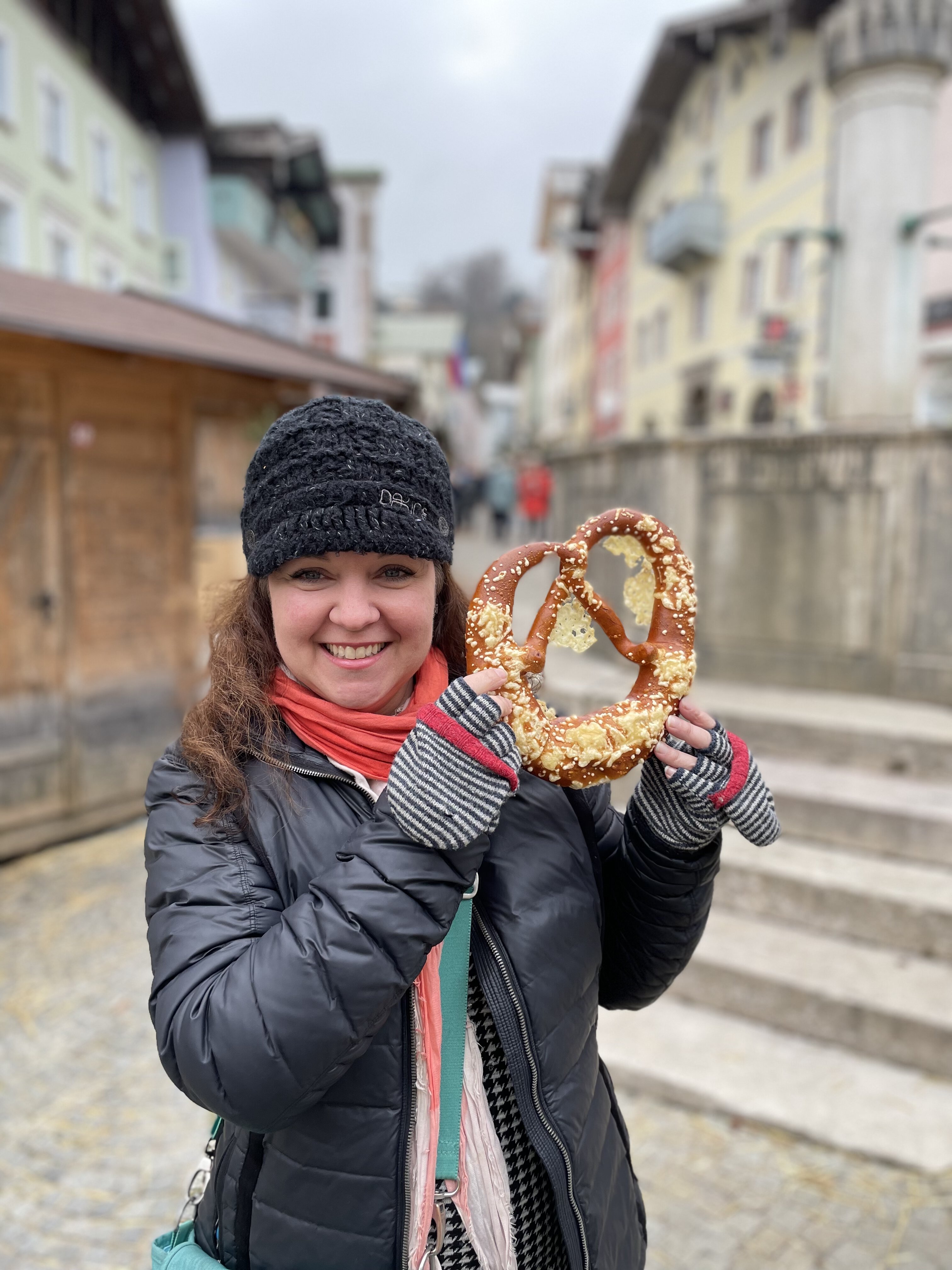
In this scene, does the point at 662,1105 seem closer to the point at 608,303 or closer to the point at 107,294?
the point at 107,294

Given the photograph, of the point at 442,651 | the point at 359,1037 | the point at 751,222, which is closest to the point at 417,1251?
the point at 359,1037

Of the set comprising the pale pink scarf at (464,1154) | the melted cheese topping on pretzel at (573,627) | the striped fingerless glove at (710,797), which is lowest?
the pale pink scarf at (464,1154)

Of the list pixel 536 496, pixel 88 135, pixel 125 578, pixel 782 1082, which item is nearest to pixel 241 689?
pixel 782 1082

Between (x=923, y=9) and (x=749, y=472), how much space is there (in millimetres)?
2780

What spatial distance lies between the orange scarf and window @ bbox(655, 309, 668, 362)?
2730 centimetres

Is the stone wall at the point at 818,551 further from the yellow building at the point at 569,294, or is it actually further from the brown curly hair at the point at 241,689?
the yellow building at the point at 569,294

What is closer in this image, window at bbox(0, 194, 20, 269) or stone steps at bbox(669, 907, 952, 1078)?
stone steps at bbox(669, 907, 952, 1078)

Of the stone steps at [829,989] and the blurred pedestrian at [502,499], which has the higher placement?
the blurred pedestrian at [502,499]

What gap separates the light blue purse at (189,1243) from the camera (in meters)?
1.46

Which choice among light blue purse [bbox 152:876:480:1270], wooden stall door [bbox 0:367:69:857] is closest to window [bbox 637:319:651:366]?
wooden stall door [bbox 0:367:69:857]

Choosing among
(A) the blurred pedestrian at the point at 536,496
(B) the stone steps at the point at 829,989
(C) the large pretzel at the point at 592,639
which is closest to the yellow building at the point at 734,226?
(A) the blurred pedestrian at the point at 536,496

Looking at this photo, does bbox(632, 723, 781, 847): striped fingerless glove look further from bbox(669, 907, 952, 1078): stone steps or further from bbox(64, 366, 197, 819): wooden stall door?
bbox(64, 366, 197, 819): wooden stall door

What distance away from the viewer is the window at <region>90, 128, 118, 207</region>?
19.4 m

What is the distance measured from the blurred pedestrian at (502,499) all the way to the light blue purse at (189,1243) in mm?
17342
